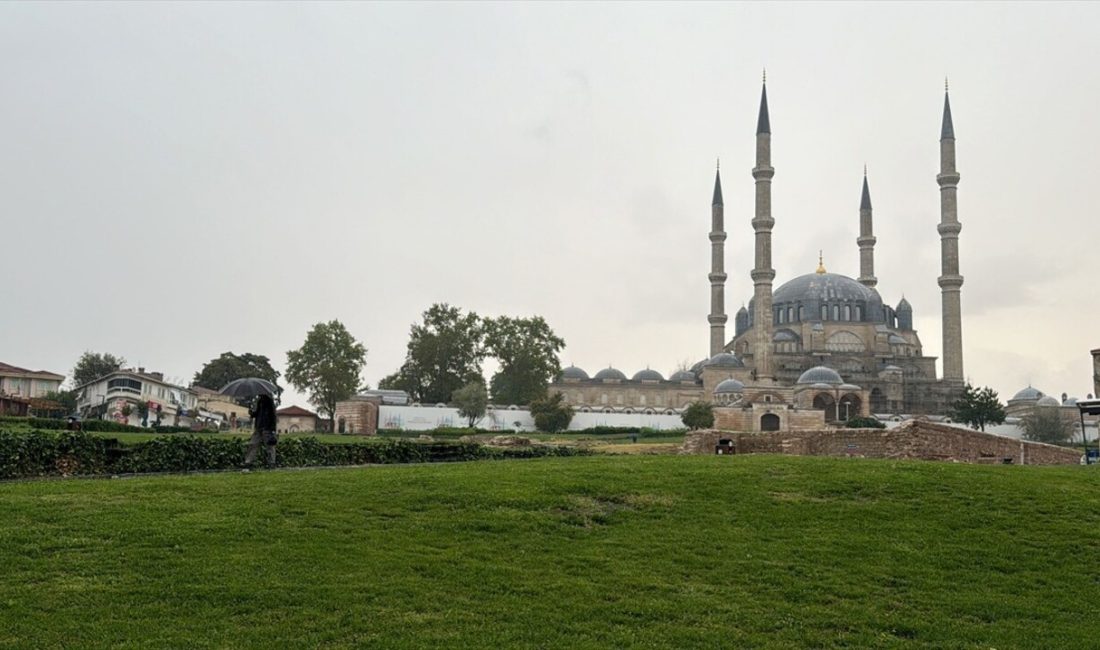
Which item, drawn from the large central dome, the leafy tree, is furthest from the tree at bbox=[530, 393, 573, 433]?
the large central dome

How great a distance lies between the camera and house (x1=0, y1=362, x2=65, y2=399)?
168ft

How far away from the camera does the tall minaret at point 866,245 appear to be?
73.5 metres

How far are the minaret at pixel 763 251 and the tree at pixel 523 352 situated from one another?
11.5 m

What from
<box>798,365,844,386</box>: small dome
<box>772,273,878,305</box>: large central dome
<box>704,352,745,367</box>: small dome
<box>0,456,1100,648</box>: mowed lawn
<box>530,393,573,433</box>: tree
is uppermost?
<box>772,273,878,305</box>: large central dome

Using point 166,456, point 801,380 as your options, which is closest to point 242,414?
point 801,380

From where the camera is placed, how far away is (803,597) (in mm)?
8328

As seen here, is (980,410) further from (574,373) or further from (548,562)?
(548,562)

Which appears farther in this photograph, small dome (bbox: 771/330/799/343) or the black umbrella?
small dome (bbox: 771/330/799/343)

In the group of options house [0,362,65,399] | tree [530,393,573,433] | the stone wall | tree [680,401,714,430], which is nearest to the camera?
the stone wall

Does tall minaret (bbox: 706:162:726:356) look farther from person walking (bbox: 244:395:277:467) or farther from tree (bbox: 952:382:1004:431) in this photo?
person walking (bbox: 244:395:277:467)

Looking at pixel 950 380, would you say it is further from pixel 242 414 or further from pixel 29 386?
pixel 29 386

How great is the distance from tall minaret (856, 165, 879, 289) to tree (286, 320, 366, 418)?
1582 inches

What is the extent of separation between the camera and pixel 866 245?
7425 centimetres

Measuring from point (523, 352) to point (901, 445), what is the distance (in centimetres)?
3695
